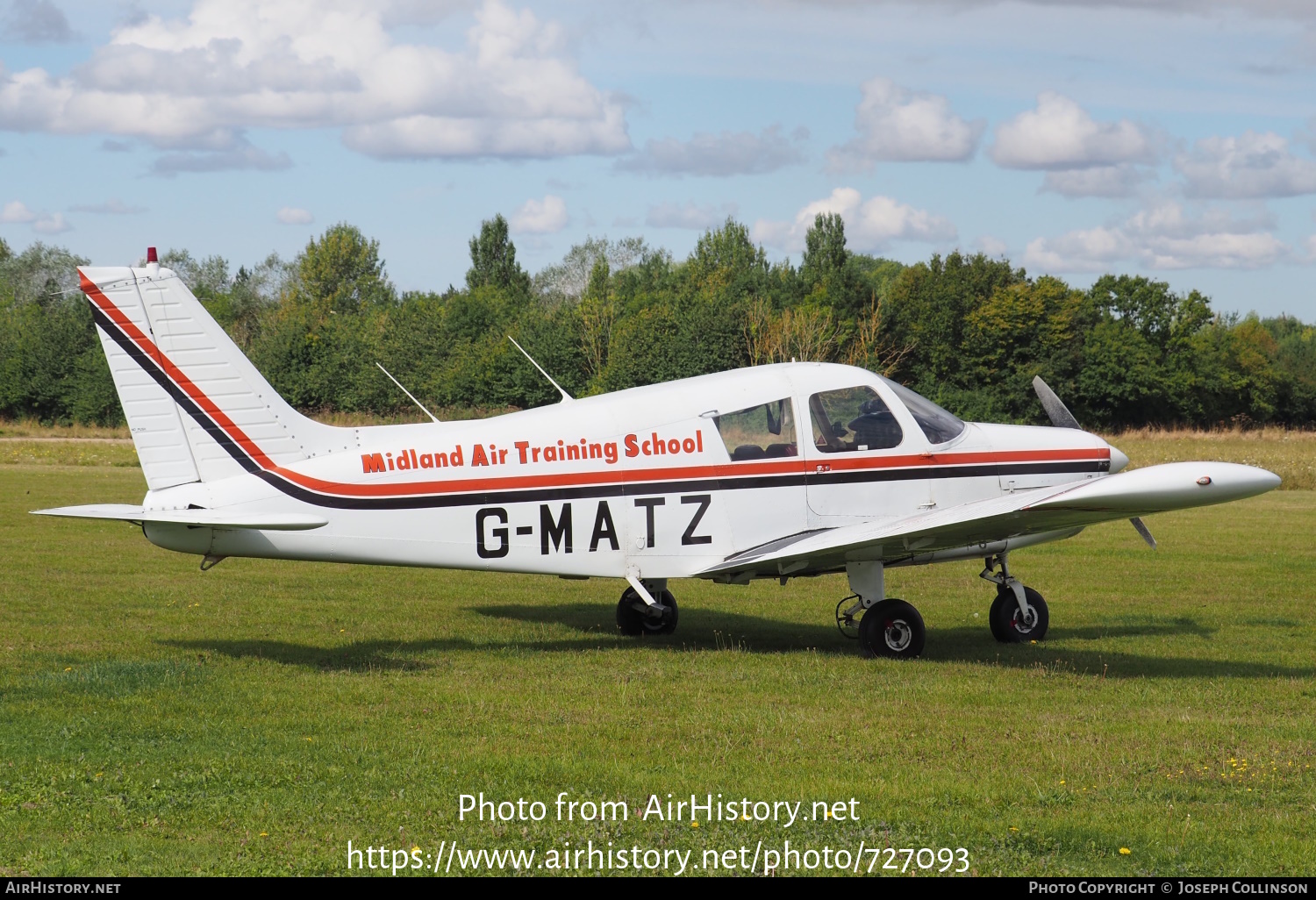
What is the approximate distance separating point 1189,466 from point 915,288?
6622 cm

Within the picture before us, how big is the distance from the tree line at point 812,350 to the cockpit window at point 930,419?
41.7 metres

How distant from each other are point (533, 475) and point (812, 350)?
142 ft

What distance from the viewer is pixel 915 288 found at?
242 feet

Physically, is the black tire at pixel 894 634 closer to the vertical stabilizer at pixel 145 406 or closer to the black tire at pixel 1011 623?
the black tire at pixel 1011 623

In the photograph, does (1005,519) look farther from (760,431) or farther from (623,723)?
(623,723)

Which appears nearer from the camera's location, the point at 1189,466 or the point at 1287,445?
the point at 1189,466

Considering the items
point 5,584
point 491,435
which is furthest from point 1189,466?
point 5,584

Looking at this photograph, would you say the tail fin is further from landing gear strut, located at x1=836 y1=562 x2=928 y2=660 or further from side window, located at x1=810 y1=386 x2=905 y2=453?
landing gear strut, located at x1=836 y1=562 x2=928 y2=660

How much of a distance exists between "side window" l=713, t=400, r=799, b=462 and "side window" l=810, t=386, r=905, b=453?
0.23 metres

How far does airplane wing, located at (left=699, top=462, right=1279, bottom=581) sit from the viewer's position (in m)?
8.95

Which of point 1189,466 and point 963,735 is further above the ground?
point 1189,466

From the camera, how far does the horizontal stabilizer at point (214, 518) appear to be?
30.6ft

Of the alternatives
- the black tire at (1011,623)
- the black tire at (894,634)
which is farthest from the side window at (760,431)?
the black tire at (1011,623)

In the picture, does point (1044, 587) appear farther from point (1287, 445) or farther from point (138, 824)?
point (1287, 445)
